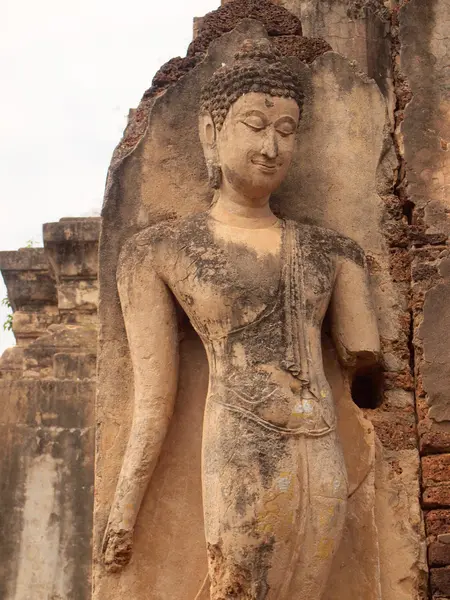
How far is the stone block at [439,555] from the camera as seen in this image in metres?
6.23

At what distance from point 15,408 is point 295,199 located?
4.58 metres

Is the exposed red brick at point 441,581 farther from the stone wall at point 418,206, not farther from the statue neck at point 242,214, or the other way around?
the statue neck at point 242,214

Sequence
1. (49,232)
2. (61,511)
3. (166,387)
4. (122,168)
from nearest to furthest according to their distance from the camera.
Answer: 1. (166,387)
2. (122,168)
3. (61,511)
4. (49,232)

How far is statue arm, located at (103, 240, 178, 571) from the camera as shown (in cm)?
611

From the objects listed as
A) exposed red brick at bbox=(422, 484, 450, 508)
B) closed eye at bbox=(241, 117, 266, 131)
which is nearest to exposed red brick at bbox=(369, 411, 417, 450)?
exposed red brick at bbox=(422, 484, 450, 508)

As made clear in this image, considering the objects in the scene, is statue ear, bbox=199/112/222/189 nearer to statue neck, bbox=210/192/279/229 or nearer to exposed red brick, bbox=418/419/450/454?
statue neck, bbox=210/192/279/229

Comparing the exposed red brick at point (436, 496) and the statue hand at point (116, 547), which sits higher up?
the exposed red brick at point (436, 496)

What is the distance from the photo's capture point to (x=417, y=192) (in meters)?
6.79

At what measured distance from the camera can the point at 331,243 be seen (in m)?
6.41

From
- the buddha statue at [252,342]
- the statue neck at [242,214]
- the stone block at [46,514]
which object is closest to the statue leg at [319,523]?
the buddha statue at [252,342]

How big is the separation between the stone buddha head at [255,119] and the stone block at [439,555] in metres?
1.80

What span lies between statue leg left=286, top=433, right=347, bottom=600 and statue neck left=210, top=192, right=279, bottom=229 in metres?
1.11

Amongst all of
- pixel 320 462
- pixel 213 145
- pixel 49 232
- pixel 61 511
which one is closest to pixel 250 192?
pixel 213 145

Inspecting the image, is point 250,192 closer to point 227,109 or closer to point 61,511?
point 227,109
